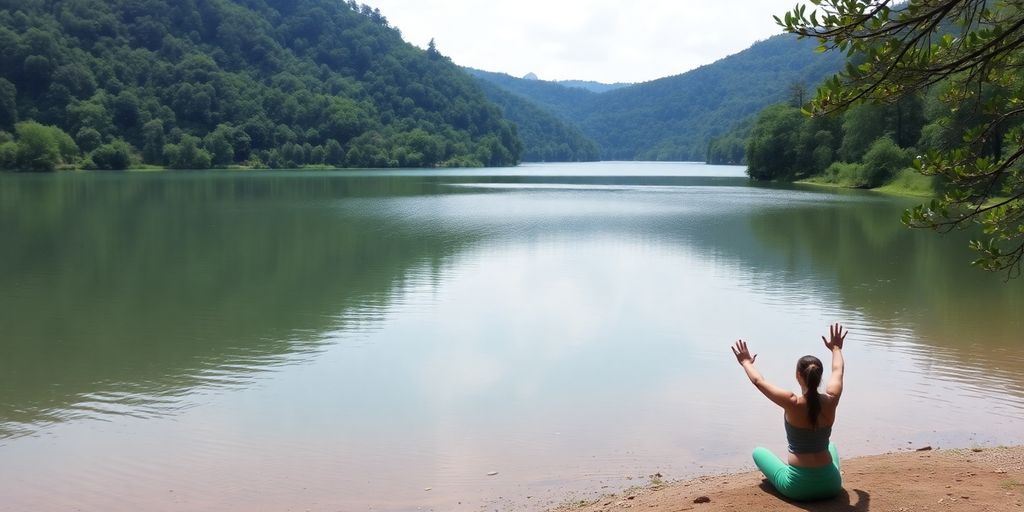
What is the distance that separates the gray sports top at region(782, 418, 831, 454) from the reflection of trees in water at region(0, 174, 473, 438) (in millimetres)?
7520

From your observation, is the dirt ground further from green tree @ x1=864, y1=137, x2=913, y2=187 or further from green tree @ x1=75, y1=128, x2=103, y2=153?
green tree @ x1=75, y1=128, x2=103, y2=153

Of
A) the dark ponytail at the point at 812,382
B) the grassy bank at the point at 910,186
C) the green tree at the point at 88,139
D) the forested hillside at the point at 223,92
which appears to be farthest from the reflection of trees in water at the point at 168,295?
the green tree at the point at 88,139

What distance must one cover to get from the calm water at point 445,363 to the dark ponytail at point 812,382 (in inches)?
104

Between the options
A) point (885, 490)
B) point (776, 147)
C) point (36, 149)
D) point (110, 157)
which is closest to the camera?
point (885, 490)

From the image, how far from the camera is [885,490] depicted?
598 centimetres

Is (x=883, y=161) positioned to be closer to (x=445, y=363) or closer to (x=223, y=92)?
(x=445, y=363)

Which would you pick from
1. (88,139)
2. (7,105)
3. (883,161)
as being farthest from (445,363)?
(7,105)

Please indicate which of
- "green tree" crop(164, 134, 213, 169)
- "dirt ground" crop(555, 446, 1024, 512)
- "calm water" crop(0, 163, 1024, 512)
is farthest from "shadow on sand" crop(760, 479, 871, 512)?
"green tree" crop(164, 134, 213, 169)

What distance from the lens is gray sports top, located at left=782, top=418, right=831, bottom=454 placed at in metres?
5.47

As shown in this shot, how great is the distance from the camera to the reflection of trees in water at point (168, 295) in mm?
11289

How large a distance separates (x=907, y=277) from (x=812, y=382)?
18.0 meters

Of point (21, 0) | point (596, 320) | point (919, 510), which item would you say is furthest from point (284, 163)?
point (919, 510)

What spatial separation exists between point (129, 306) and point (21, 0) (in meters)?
138

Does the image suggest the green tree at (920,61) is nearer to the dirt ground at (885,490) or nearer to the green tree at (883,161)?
the dirt ground at (885,490)
